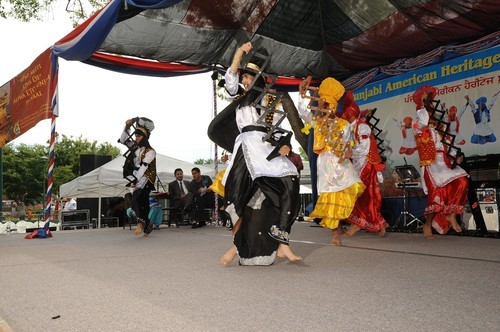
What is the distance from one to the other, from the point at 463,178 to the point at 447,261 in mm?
2764

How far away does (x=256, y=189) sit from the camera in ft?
13.3

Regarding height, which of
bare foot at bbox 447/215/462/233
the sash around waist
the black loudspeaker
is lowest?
bare foot at bbox 447/215/462/233

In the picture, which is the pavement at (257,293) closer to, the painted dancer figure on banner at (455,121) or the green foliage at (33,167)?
the painted dancer figure on banner at (455,121)

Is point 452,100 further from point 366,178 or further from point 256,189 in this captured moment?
point 256,189

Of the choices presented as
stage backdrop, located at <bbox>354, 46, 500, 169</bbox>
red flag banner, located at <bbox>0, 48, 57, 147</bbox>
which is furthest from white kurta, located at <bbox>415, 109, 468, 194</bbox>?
red flag banner, located at <bbox>0, 48, 57, 147</bbox>

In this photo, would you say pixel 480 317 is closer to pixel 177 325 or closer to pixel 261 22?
pixel 177 325

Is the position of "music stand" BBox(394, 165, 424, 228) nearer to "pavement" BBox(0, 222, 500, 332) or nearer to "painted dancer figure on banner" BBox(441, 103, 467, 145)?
"painted dancer figure on banner" BBox(441, 103, 467, 145)

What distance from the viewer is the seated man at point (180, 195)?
1148 centimetres

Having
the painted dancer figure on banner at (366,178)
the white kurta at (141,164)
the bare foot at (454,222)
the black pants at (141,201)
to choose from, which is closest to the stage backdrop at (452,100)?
the bare foot at (454,222)

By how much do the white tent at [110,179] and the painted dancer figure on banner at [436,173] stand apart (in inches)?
290

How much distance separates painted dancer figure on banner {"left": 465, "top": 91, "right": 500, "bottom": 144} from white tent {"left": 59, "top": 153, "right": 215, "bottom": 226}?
7.52 metres

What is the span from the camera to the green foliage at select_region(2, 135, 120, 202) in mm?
36719

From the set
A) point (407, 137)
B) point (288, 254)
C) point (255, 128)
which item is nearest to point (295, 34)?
point (407, 137)

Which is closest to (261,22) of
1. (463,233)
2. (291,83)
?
(291,83)
